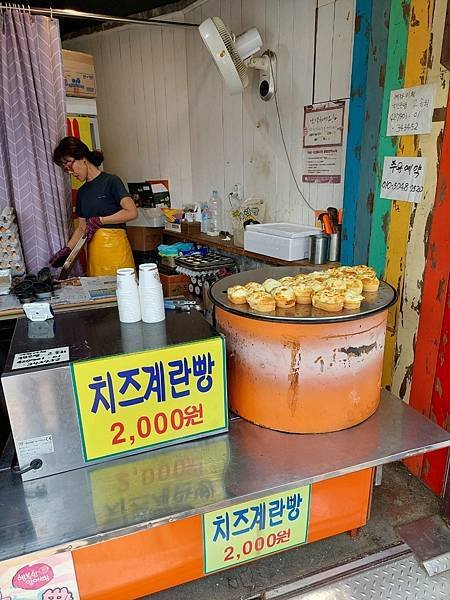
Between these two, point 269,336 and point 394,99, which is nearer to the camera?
point 269,336

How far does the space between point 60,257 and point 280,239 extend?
1.54m

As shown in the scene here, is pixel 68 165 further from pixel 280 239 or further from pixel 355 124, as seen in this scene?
pixel 355 124

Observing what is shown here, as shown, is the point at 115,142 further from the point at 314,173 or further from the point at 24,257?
the point at 314,173

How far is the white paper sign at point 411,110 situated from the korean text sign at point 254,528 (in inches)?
57.5

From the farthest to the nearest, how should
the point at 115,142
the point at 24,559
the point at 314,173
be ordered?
1. the point at 115,142
2. the point at 314,173
3. the point at 24,559

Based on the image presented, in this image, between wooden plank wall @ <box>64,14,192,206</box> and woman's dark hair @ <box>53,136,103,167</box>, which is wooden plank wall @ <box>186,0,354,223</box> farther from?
woman's dark hair @ <box>53,136,103,167</box>

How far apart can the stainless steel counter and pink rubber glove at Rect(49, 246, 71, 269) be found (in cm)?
200

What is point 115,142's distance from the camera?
4.41 meters

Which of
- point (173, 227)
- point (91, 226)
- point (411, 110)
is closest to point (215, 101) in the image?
point (173, 227)

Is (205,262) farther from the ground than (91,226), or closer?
closer

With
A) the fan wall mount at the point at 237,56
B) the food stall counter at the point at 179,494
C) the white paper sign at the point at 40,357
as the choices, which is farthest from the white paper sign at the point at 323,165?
the white paper sign at the point at 40,357

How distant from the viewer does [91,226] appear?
9.89ft

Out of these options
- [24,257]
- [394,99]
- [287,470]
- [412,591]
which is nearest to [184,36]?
[24,257]

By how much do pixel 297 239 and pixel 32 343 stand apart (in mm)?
1556
